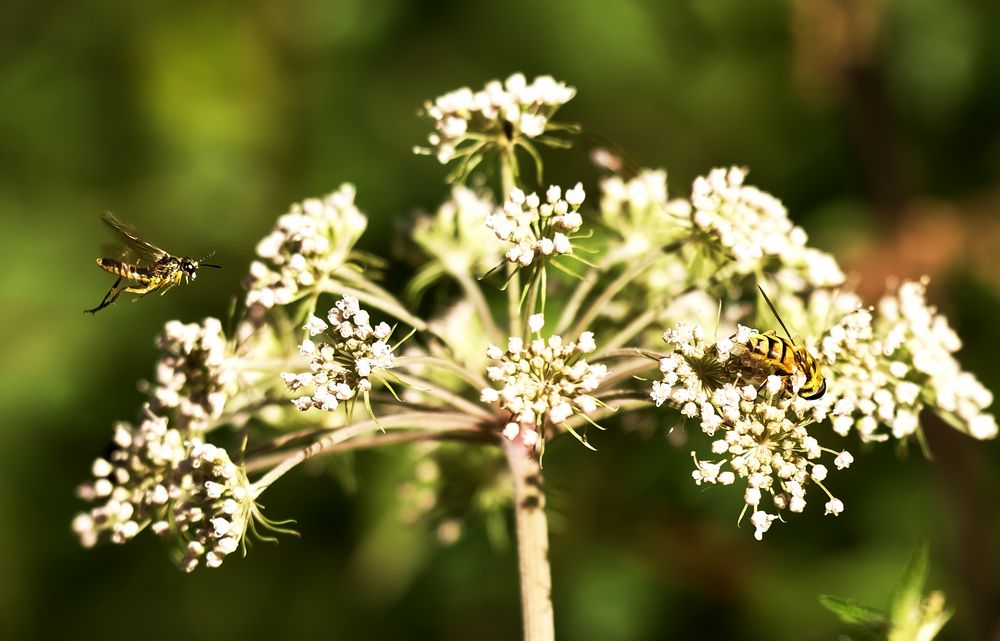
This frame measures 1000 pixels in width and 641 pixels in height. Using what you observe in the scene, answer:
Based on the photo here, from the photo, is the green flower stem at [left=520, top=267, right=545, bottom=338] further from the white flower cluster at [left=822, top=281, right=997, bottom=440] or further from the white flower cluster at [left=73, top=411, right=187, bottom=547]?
the white flower cluster at [left=73, top=411, right=187, bottom=547]

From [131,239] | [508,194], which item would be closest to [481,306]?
[508,194]

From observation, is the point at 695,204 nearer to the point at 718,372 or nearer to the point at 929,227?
the point at 718,372

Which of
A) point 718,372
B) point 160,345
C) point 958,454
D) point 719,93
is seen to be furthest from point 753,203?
point 719,93

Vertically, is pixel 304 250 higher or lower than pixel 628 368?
higher

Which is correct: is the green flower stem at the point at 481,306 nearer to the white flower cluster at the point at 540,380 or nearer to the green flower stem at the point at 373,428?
the green flower stem at the point at 373,428

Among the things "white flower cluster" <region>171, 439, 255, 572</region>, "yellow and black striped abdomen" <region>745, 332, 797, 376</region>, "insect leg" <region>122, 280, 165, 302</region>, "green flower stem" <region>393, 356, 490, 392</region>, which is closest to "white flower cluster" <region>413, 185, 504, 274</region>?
"green flower stem" <region>393, 356, 490, 392</region>

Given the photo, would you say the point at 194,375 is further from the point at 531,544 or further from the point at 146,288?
the point at 531,544
